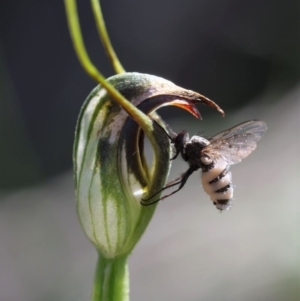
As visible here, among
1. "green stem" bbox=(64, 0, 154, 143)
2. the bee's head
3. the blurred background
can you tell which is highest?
"green stem" bbox=(64, 0, 154, 143)

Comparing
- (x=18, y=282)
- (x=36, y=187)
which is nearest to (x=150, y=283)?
(x=18, y=282)

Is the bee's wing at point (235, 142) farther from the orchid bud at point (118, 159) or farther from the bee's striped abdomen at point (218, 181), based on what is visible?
the orchid bud at point (118, 159)

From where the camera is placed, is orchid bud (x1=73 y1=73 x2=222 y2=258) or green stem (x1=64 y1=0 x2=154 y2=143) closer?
green stem (x1=64 y1=0 x2=154 y2=143)

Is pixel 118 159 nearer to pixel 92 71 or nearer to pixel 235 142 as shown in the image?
pixel 92 71

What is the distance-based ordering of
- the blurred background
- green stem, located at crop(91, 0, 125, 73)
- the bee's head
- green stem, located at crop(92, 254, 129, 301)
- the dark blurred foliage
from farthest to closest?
the dark blurred foliage < the blurred background < the bee's head < green stem, located at crop(92, 254, 129, 301) < green stem, located at crop(91, 0, 125, 73)

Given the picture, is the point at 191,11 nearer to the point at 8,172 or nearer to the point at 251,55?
the point at 251,55

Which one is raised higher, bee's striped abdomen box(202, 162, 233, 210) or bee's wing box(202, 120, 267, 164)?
bee's wing box(202, 120, 267, 164)

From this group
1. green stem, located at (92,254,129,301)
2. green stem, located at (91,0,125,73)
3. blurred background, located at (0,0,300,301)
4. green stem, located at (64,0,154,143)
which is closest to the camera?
green stem, located at (64,0,154,143)

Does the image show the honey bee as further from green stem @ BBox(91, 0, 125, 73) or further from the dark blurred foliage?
the dark blurred foliage

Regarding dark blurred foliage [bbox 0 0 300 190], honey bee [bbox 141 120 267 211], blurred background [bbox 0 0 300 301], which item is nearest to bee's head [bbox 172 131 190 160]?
honey bee [bbox 141 120 267 211]
